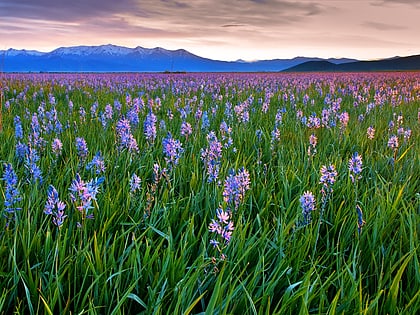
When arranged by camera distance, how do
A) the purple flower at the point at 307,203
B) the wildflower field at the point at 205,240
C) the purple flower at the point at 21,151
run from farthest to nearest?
the purple flower at the point at 21,151 < the purple flower at the point at 307,203 < the wildflower field at the point at 205,240

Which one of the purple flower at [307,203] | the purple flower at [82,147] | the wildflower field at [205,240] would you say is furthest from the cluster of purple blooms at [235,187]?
the purple flower at [82,147]

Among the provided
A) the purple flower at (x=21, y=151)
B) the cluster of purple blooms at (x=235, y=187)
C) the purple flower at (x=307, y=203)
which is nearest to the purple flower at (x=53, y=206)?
the cluster of purple blooms at (x=235, y=187)

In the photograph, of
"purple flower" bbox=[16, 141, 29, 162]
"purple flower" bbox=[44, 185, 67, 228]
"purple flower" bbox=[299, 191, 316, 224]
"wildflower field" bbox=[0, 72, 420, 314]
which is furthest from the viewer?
"purple flower" bbox=[16, 141, 29, 162]

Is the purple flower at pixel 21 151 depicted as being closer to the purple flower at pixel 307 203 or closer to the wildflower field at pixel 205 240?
the wildflower field at pixel 205 240

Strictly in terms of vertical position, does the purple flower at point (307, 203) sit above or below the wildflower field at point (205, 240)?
above

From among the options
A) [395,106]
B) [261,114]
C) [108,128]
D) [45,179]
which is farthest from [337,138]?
[395,106]

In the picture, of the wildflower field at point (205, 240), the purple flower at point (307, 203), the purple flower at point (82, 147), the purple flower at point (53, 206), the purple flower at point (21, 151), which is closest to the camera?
the wildflower field at point (205, 240)

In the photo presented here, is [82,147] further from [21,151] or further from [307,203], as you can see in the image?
[307,203]

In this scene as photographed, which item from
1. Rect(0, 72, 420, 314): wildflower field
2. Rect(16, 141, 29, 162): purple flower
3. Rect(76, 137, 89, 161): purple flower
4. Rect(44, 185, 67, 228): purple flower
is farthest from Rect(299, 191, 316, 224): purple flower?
Rect(16, 141, 29, 162): purple flower

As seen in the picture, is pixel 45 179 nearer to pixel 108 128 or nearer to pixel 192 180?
pixel 192 180

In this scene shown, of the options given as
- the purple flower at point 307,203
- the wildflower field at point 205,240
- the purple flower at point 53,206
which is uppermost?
the purple flower at point 53,206

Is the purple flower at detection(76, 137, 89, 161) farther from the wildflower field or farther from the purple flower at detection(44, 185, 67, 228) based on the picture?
the purple flower at detection(44, 185, 67, 228)

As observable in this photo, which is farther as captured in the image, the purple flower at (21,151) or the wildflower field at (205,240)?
the purple flower at (21,151)

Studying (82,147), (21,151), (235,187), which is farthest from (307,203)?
(21,151)
